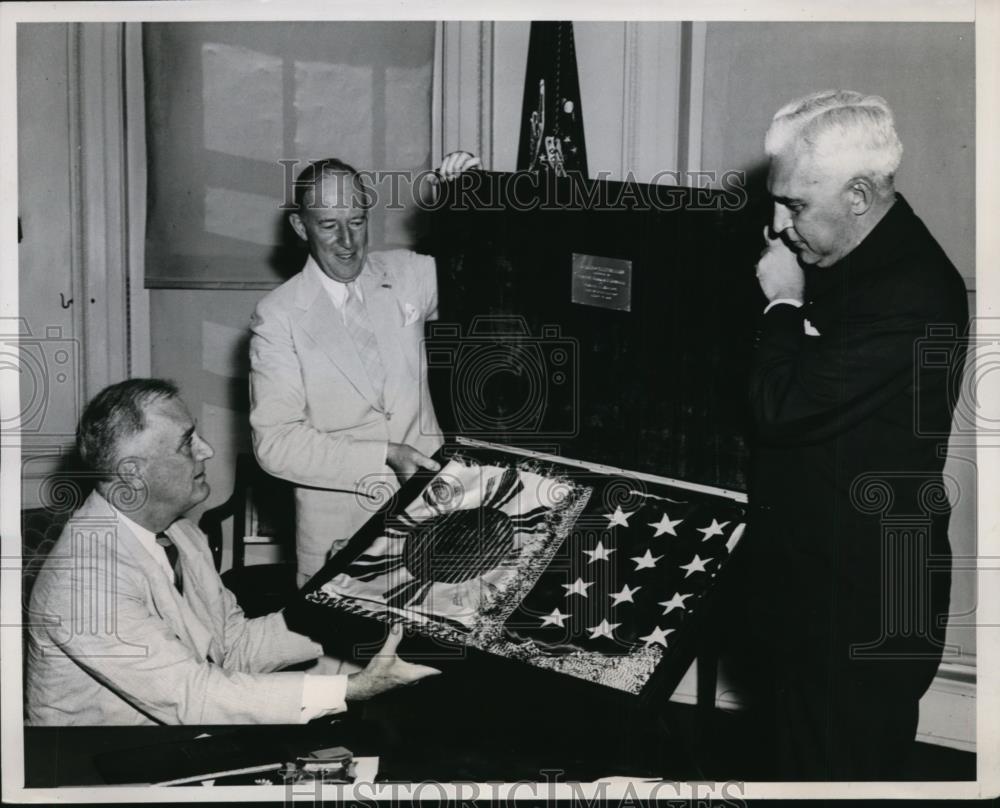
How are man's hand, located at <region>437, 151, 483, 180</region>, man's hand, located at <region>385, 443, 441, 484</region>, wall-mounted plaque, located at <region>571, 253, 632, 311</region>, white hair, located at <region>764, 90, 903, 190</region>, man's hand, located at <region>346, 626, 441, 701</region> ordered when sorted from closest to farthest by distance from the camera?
man's hand, located at <region>346, 626, 441, 701</region>, white hair, located at <region>764, 90, 903, 190</region>, wall-mounted plaque, located at <region>571, 253, 632, 311</region>, man's hand, located at <region>385, 443, 441, 484</region>, man's hand, located at <region>437, 151, 483, 180</region>

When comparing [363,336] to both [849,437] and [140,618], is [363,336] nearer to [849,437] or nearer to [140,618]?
[140,618]

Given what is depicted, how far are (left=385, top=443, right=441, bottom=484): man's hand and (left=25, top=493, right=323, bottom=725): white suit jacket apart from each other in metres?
0.81

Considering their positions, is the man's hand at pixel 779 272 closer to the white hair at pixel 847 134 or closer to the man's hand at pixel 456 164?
the white hair at pixel 847 134

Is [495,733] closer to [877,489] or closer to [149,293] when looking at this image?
[877,489]

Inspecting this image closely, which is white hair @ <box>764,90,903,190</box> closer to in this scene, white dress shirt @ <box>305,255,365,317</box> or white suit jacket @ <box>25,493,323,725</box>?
white dress shirt @ <box>305,255,365,317</box>

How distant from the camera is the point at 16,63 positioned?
3527 millimetres

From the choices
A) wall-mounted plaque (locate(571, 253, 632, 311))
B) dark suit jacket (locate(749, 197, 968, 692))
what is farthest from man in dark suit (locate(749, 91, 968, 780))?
wall-mounted plaque (locate(571, 253, 632, 311))

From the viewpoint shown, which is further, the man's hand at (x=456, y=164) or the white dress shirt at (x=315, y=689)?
the man's hand at (x=456, y=164)

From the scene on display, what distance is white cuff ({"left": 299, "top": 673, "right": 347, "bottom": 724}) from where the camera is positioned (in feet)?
11.0

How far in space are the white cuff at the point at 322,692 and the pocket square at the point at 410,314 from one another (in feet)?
4.35

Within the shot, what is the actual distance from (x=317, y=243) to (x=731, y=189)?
→ 4.77 ft

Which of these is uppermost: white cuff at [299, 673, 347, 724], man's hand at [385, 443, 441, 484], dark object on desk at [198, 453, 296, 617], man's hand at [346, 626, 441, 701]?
man's hand at [385, 443, 441, 484]

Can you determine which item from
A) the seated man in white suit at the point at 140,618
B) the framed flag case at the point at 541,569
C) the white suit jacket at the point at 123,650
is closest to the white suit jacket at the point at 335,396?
the framed flag case at the point at 541,569

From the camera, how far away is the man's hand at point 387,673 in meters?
3.30
